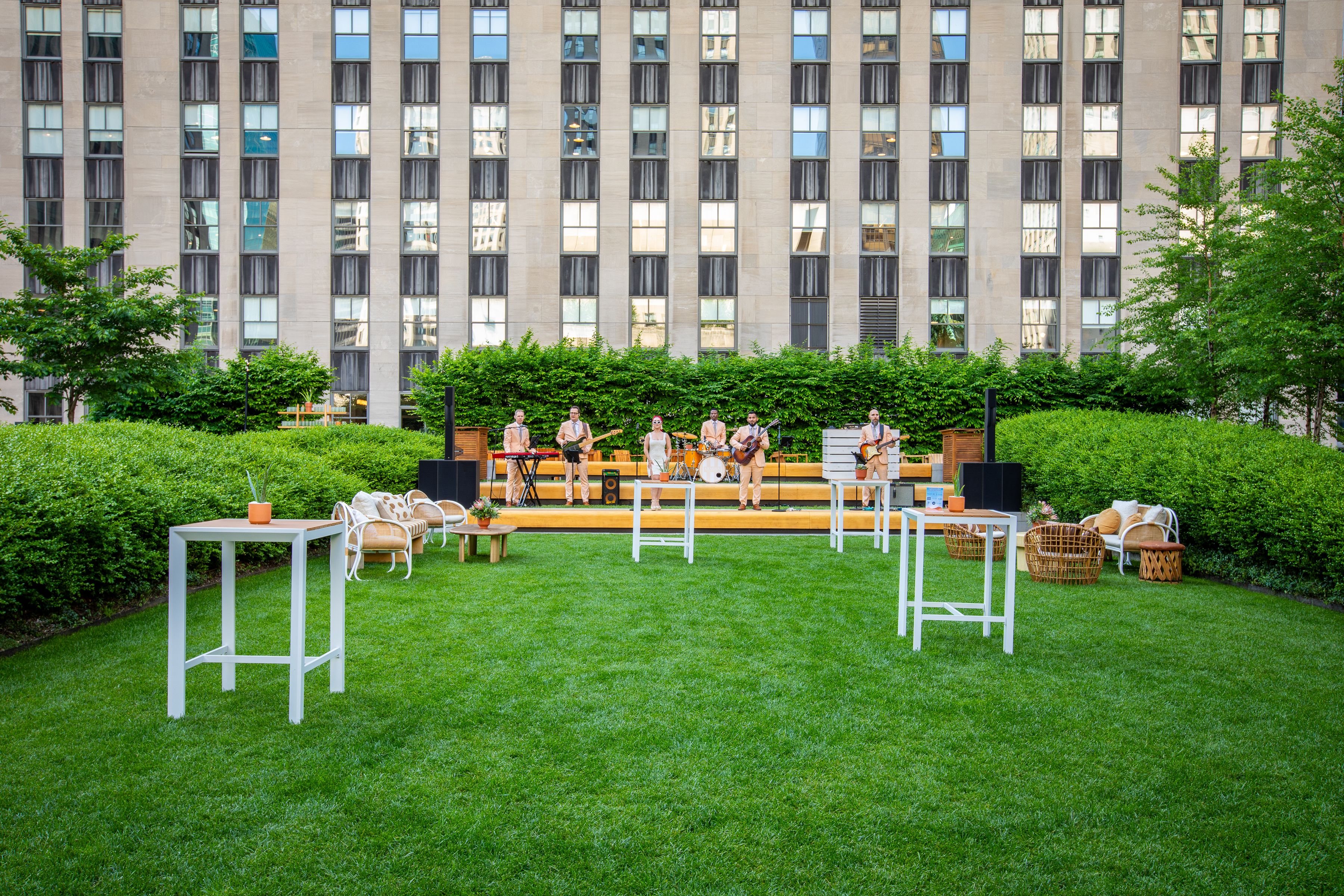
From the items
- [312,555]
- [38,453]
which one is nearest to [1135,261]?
[312,555]

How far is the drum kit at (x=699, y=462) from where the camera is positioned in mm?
16969

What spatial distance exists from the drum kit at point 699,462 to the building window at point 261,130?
19.6 meters

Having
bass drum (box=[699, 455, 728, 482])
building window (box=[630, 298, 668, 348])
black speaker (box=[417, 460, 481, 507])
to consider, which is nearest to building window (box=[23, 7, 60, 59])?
building window (box=[630, 298, 668, 348])

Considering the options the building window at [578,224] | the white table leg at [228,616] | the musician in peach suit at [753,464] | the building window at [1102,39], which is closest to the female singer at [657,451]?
the musician in peach suit at [753,464]

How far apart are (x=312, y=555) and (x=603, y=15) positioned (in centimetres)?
2550

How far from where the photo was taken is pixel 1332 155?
12.9 metres

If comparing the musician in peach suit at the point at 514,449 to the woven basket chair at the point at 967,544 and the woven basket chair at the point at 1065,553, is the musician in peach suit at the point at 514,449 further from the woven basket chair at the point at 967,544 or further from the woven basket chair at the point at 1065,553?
the woven basket chair at the point at 1065,553

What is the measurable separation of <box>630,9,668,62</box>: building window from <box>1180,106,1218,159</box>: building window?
18.4 meters

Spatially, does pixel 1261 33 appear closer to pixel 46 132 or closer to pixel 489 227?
pixel 489 227

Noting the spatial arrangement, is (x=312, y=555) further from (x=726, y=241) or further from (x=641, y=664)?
(x=726, y=241)

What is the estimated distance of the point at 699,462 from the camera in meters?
18.6

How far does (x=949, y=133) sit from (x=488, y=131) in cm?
1632

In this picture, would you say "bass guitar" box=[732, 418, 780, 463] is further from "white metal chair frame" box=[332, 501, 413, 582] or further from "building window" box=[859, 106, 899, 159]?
"building window" box=[859, 106, 899, 159]

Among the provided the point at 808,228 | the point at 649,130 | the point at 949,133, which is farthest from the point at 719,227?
the point at 949,133
